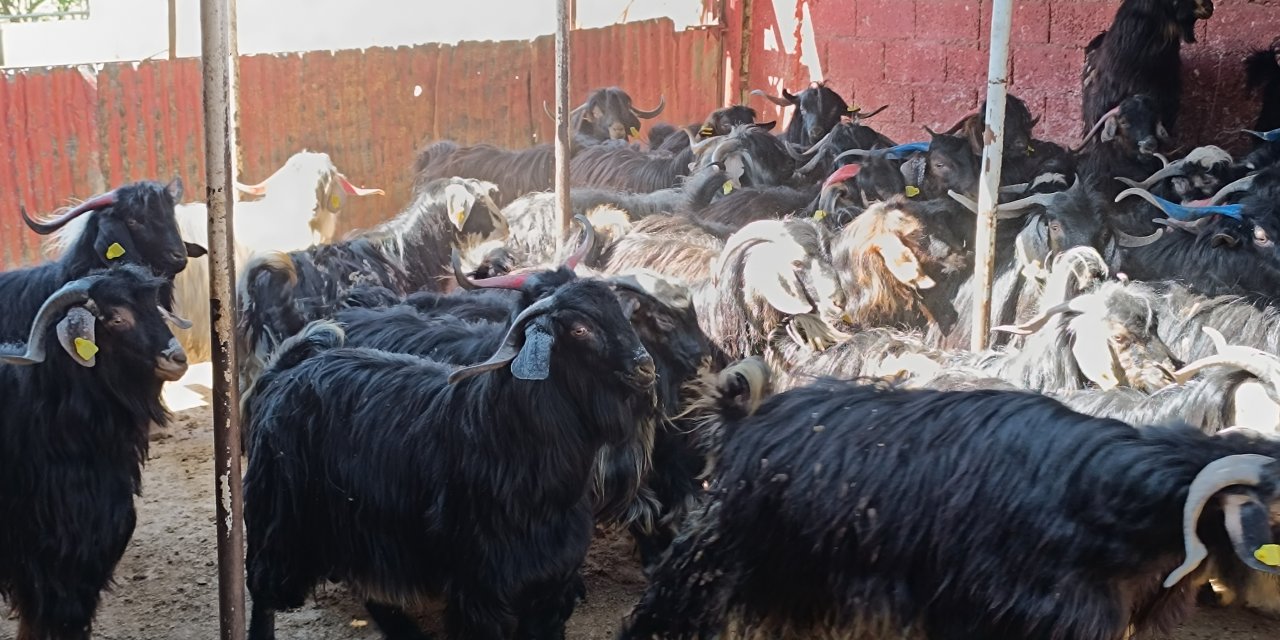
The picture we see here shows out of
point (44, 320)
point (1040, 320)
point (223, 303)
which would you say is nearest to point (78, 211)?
point (44, 320)

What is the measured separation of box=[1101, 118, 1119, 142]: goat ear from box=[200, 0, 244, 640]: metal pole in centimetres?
703

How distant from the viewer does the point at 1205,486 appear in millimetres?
3664

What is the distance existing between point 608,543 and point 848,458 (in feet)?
7.67

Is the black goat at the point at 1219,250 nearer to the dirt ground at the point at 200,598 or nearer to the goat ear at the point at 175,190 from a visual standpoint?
the dirt ground at the point at 200,598

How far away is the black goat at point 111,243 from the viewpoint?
6.45m

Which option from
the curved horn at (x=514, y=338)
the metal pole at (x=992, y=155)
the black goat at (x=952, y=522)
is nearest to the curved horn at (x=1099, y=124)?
the metal pole at (x=992, y=155)

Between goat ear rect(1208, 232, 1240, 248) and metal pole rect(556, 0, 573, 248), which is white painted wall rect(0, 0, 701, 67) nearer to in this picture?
metal pole rect(556, 0, 573, 248)

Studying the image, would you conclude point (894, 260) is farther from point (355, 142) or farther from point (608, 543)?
point (355, 142)

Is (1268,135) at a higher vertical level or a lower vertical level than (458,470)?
higher

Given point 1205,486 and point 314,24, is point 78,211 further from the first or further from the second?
point 314,24

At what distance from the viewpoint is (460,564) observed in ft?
15.3

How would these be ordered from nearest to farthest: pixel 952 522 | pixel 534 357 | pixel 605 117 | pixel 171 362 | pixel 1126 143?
pixel 952 522
pixel 534 357
pixel 171 362
pixel 1126 143
pixel 605 117

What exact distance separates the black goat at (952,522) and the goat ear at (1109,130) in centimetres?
560

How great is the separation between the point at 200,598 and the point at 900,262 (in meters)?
3.93
